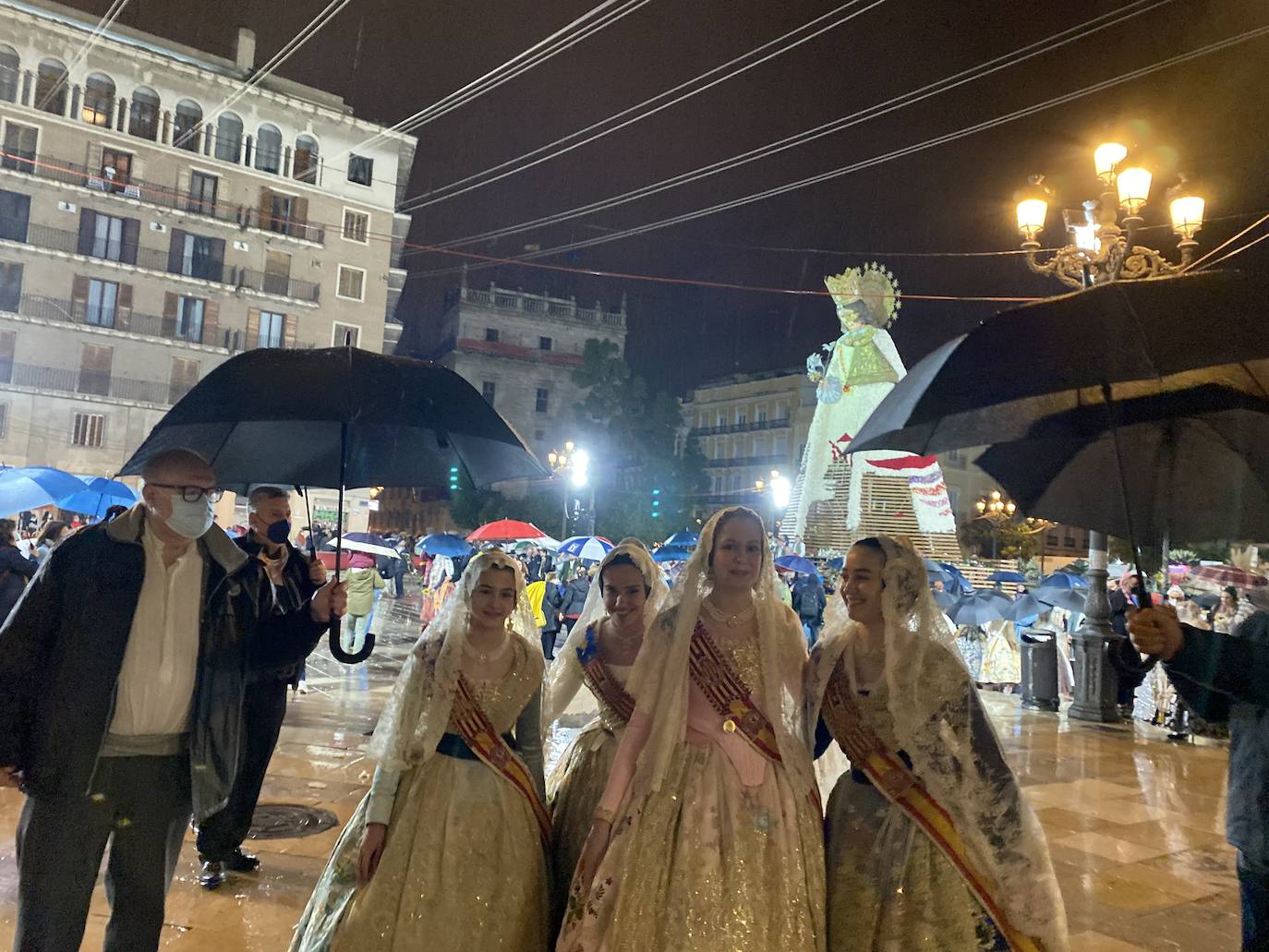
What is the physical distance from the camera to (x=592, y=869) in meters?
2.90

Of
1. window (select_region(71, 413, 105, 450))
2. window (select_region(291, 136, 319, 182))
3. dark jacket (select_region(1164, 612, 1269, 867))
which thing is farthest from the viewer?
window (select_region(291, 136, 319, 182))

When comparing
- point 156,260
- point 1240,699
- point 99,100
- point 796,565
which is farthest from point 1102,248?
point 99,100

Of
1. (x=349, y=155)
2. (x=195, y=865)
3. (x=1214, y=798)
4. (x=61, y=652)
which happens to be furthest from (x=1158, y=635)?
(x=349, y=155)

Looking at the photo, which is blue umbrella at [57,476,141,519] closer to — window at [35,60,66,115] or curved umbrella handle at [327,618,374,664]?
curved umbrella handle at [327,618,374,664]

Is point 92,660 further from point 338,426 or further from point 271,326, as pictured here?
point 271,326

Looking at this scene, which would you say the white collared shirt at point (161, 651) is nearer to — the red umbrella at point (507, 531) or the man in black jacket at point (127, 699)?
the man in black jacket at point (127, 699)

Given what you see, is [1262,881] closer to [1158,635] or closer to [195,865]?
[1158,635]

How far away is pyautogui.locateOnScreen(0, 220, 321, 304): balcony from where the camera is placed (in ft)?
95.9

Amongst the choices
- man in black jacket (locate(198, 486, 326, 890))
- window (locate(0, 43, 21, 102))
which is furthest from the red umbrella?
window (locate(0, 43, 21, 102))

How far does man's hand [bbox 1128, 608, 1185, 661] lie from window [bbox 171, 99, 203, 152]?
112 ft

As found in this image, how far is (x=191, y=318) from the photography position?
31.8 meters

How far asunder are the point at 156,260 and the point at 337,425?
102 feet

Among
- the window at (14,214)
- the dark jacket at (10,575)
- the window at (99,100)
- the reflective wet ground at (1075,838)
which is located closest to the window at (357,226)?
the window at (99,100)

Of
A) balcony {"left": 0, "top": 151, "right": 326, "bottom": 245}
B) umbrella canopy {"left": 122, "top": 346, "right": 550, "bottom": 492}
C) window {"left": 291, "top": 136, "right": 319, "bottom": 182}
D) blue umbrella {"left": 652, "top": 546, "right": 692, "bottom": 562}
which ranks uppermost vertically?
window {"left": 291, "top": 136, "right": 319, "bottom": 182}
